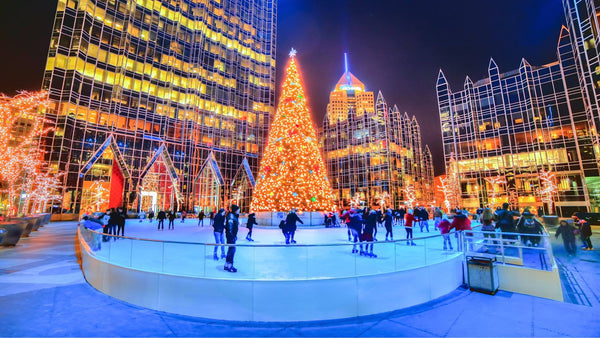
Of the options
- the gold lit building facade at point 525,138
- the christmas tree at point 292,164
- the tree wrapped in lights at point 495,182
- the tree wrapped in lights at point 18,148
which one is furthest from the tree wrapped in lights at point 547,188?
the tree wrapped in lights at point 18,148

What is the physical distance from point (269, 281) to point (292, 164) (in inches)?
583

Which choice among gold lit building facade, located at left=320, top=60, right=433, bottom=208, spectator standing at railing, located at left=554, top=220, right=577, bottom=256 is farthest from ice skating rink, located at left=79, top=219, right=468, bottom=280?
gold lit building facade, located at left=320, top=60, right=433, bottom=208

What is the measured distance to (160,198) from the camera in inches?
1439

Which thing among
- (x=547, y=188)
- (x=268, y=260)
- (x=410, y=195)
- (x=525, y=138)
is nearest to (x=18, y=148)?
(x=268, y=260)

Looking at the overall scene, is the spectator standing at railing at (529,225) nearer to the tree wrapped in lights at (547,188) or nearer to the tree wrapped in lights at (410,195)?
the tree wrapped in lights at (547,188)

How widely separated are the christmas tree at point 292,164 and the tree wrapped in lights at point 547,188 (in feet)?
118

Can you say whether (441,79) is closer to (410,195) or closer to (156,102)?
(410,195)

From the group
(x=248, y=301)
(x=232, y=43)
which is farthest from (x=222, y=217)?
(x=232, y=43)

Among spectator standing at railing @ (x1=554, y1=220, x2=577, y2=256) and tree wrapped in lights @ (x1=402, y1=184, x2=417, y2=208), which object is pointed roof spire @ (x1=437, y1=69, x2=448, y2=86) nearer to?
tree wrapped in lights @ (x1=402, y1=184, x2=417, y2=208)

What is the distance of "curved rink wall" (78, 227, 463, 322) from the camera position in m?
5.21

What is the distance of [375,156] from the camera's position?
57.4 meters

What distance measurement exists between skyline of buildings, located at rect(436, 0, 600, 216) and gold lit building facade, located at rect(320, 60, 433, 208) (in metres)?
→ 10.9

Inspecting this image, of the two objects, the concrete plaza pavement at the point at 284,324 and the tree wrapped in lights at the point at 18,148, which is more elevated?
the tree wrapped in lights at the point at 18,148

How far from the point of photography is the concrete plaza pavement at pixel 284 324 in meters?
4.59
